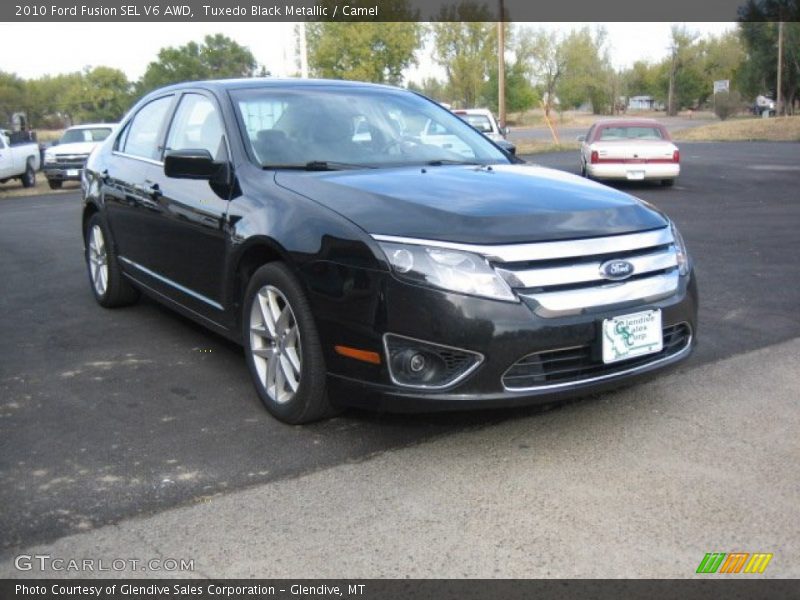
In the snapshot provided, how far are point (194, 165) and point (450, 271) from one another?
5.58 feet

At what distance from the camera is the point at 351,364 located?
3.76 meters

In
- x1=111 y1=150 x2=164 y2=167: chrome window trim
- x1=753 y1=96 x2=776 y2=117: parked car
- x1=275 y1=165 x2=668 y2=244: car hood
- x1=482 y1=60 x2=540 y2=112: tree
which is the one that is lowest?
x1=275 y1=165 x2=668 y2=244: car hood

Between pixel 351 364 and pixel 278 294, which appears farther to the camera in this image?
pixel 278 294

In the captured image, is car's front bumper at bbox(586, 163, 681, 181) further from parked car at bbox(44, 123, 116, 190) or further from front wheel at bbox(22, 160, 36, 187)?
front wheel at bbox(22, 160, 36, 187)

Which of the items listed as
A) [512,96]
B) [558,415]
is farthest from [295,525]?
[512,96]

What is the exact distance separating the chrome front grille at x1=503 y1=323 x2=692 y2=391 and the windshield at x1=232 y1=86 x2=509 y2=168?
1575mm

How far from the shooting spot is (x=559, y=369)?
12.1ft

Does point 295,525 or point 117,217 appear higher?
point 117,217

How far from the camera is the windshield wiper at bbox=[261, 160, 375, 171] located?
4535 millimetres

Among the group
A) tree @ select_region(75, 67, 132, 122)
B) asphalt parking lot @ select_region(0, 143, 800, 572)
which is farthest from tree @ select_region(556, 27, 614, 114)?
asphalt parking lot @ select_region(0, 143, 800, 572)

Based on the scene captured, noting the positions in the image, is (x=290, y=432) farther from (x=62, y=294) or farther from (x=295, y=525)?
(x=62, y=294)

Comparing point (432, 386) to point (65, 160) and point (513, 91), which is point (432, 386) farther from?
point (513, 91)

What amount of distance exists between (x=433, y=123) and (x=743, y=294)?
3.09 m
